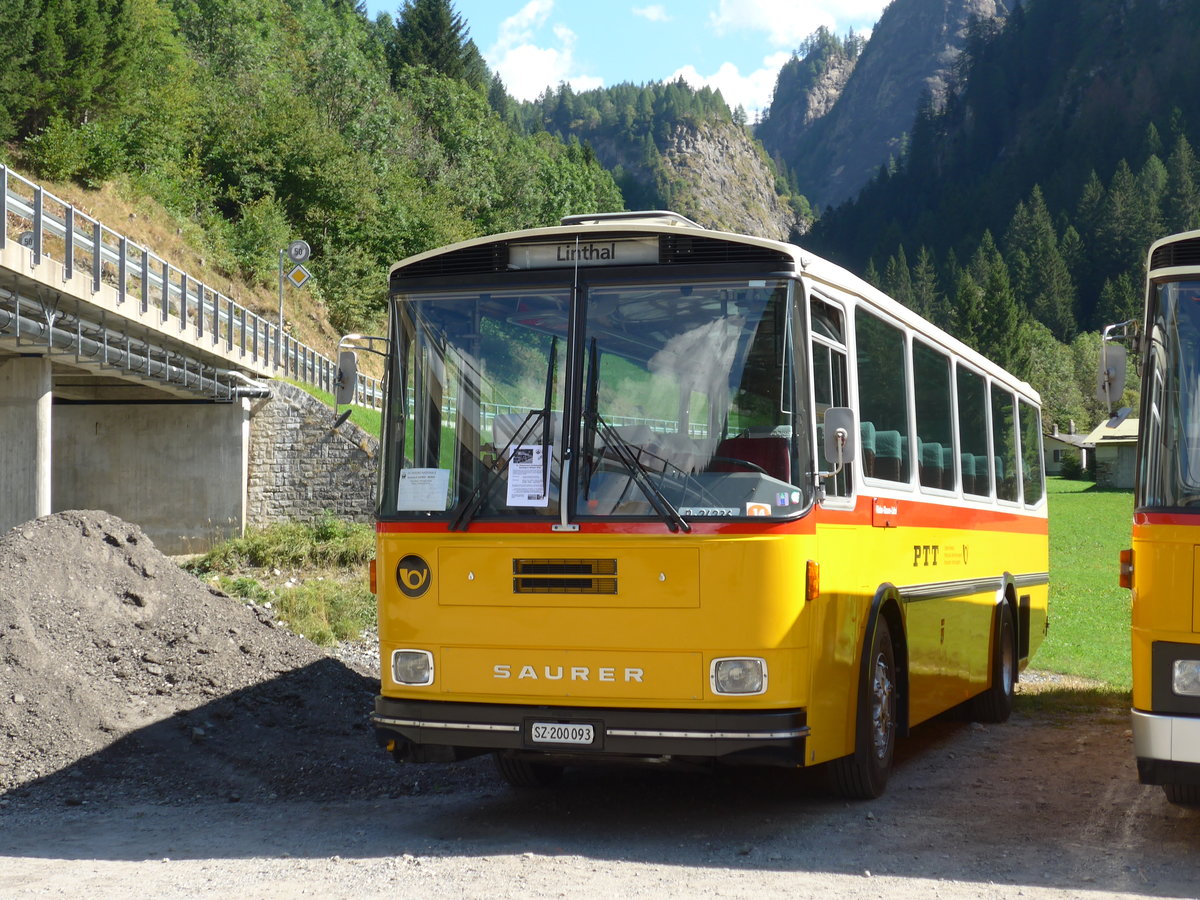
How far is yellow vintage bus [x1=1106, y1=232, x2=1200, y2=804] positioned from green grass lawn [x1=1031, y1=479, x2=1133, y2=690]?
849cm

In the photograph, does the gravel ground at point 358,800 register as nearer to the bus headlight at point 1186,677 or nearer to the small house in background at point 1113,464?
the bus headlight at point 1186,677

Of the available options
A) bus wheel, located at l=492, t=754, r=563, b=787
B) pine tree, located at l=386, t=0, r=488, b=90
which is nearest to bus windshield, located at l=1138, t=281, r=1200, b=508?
bus wheel, located at l=492, t=754, r=563, b=787

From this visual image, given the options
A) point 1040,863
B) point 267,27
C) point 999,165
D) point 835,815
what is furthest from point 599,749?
point 999,165

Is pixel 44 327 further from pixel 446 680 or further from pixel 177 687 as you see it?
pixel 446 680

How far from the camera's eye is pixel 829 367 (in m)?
7.61

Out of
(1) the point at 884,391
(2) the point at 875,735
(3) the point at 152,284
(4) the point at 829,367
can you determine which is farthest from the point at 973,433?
(3) the point at 152,284

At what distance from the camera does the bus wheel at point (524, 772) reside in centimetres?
870

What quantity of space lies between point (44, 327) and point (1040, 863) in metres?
19.8

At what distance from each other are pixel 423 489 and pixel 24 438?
798 inches

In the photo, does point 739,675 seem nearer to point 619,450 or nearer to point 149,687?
point 619,450

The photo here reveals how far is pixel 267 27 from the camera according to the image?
280ft

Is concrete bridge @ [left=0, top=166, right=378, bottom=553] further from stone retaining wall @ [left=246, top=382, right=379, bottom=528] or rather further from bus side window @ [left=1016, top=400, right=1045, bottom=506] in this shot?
bus side window @ [left=1016, top=400, right=1045, bottom=506]

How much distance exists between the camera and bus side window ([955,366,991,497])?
35.8 feet

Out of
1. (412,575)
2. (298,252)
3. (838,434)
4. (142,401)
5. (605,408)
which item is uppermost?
(298,252)
